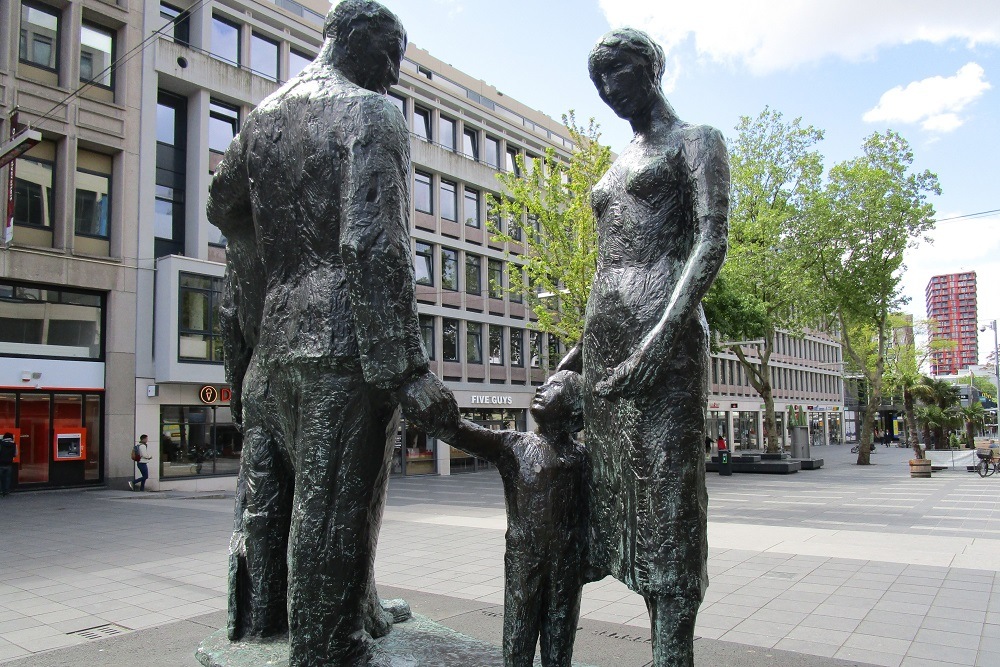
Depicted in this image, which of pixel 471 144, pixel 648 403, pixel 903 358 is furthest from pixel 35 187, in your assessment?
pixel 903 358

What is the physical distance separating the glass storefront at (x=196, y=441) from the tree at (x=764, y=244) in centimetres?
1444

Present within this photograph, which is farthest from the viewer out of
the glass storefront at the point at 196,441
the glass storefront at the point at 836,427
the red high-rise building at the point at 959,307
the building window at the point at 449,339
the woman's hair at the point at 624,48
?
the red high-rise building at the point at 959,307

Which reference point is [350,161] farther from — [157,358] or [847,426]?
[847,426]

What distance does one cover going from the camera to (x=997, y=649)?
425 centimetres

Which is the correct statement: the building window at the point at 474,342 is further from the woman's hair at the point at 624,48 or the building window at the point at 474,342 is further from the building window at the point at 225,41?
the woman's hair at the point at 624,48

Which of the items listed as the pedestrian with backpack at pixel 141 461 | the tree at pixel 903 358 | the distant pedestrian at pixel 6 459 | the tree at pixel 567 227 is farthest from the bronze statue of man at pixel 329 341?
the tree at pixel 903 358

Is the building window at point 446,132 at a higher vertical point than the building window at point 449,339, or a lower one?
higher

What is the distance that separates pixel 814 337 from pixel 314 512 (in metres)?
70.0

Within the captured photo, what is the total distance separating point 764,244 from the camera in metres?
24.6

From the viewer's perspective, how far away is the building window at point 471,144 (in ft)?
99.6

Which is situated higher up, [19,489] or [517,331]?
[517,331]

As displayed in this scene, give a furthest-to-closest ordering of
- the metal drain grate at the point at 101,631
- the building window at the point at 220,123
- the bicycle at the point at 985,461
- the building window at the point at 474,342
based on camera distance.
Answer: the building window at the point at 474,342
the bicycle at the point at 985,461
the building window at the point at 220,123
the metal drain grate at the point at 101,631

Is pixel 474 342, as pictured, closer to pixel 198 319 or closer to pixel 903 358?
pixel 198 319

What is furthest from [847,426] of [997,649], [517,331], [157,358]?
[997,649]
